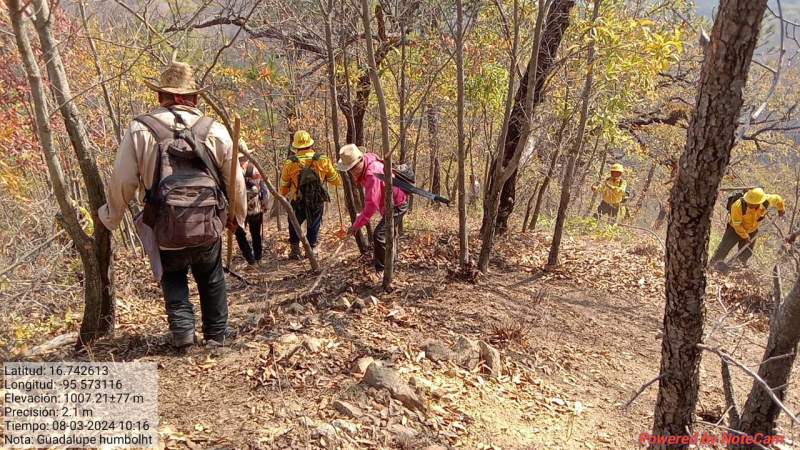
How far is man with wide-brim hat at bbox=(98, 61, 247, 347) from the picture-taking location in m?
3.04

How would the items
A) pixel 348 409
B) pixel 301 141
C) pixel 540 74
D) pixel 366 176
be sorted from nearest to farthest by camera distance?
pixel 348 409 < pixel 366 176 < pixel 301 141 < pixel 540 74

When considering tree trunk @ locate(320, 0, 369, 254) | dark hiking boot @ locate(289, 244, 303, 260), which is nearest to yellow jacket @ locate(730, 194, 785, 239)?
tree trunk @ locate(320, 0, 369, 254)

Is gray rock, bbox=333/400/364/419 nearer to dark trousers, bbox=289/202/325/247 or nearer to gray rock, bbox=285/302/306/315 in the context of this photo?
gray rock, bbox=285/302/306/315

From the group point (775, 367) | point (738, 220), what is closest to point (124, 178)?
point (775, 367)

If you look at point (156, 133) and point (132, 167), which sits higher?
point (156, 133)

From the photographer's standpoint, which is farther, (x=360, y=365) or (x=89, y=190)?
(x=360, y=365)

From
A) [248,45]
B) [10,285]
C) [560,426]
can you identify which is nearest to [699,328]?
[560,426]

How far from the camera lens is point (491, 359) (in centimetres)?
396

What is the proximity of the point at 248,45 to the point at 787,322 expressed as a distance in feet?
34.0

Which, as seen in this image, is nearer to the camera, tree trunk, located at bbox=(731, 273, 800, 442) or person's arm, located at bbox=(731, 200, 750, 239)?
tree trunk, located at bbox=(731, 273, 800, 442)

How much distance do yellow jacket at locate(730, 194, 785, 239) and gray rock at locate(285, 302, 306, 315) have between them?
800 cm

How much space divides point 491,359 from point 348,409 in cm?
156

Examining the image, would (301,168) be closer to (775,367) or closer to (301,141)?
(301,141)

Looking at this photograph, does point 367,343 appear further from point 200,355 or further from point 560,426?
point 560,426
